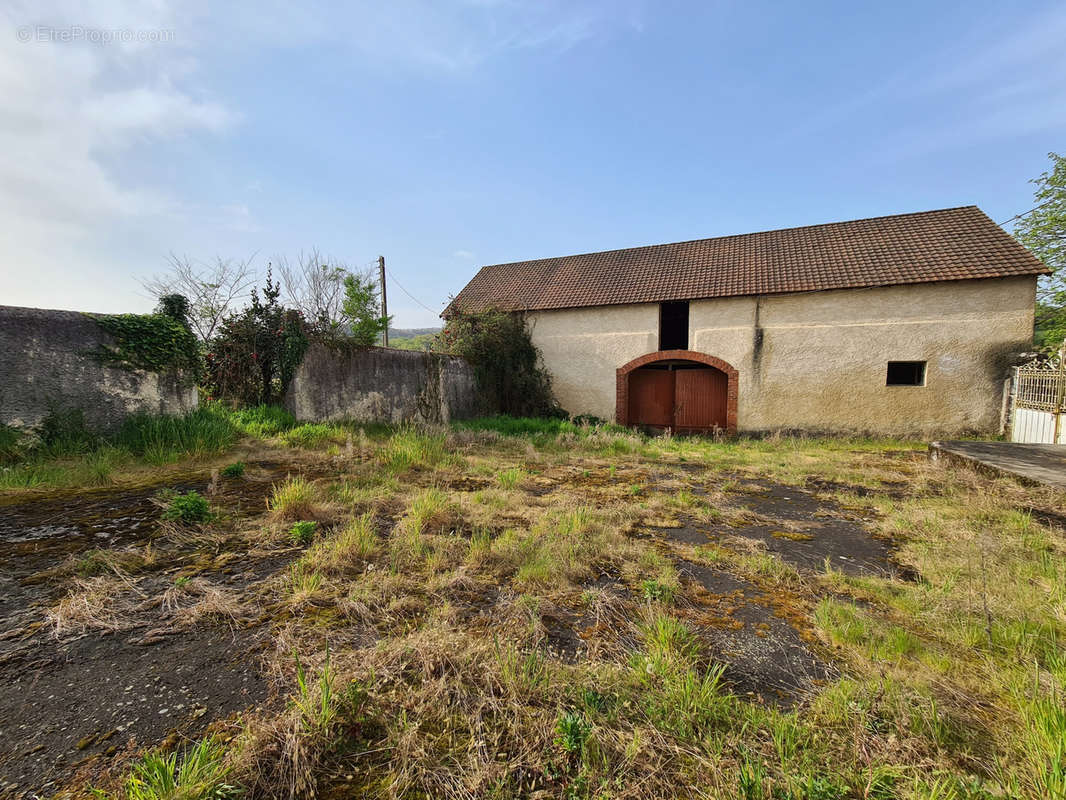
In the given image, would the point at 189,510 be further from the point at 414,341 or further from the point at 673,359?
the point at 414,341

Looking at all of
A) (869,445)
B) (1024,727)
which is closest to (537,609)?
(1024,727)

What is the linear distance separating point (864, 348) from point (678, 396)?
4.85m

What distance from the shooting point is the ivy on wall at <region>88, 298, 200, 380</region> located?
20.8 ft

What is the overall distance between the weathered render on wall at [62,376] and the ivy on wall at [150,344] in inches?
4.6

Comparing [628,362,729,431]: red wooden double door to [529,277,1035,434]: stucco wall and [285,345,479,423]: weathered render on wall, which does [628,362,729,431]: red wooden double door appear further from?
[285,345,479,423]: weathered render on wall

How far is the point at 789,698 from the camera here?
191 cm

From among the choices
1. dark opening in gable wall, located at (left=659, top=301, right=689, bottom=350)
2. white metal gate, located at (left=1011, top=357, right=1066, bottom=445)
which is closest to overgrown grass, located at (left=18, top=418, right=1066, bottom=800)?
white metal gate, located at (left=1011, top=357, right=1066, bottom=445)

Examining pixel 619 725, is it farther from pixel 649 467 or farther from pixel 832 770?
pixel 649 467

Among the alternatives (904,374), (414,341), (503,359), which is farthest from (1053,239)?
(414,341)

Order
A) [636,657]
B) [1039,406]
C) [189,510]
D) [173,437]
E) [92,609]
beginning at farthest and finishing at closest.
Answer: [1039,406] < [173,437] < [189,510] < [92,609] < [636,657]

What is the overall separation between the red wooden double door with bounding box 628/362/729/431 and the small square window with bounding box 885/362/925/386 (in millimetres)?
4080

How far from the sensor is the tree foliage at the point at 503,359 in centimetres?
1315

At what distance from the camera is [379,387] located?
31.8 ft

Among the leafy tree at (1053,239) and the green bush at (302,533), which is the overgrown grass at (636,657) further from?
the leafy tree at (1053,239)
